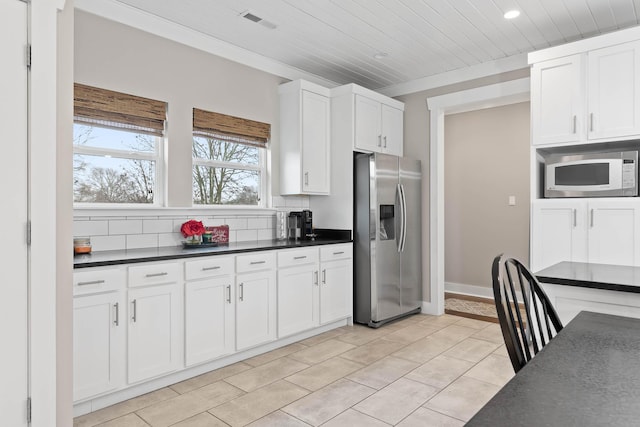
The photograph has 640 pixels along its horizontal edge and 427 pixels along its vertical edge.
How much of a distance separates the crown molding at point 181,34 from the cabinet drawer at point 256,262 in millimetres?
1840

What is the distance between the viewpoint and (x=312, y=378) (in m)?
2.92

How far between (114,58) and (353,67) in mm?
2322

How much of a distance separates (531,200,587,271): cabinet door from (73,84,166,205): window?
Answer: 308 cm

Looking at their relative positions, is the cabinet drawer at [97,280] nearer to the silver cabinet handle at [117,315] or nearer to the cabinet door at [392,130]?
the silver cabinet handle at [117,315]

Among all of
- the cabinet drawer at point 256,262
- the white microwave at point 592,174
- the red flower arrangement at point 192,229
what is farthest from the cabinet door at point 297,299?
the white microwave at point 592,174

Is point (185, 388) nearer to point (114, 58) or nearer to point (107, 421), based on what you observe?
point (107, 421)

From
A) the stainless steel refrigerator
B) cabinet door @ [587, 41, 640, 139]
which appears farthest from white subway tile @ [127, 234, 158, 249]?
cabinet door @ [587, 41, 640, 139]

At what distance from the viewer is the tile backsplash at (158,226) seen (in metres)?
2.91

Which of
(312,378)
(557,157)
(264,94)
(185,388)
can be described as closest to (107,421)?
(185,388)

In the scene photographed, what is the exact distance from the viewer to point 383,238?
14.0 feet

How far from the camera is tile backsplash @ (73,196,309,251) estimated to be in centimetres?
291

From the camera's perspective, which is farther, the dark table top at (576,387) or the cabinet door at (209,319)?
the cabinet door at (209,319)
